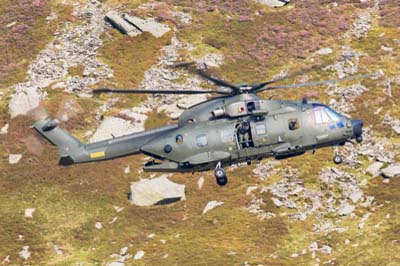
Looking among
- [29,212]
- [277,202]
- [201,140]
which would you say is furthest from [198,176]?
[201,140]

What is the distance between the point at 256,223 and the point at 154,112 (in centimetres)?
1265

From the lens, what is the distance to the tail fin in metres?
29.1

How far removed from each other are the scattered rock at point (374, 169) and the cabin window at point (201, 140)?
14198 mm

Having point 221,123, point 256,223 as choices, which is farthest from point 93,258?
point 221,123

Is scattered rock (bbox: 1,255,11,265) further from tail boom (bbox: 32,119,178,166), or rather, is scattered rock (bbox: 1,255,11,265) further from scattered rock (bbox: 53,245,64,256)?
tail boom (bbox: 32,119,178,166)

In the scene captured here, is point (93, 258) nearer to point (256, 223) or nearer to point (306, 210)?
point (256, 223)

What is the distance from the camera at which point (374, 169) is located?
3781 cm

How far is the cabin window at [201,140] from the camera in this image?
1079 inches

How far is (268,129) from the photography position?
27.1m

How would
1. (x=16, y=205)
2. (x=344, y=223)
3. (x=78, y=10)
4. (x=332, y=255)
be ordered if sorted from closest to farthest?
(x=332, y=255)
(x=344, y=223)
(x=16, y=205)
(x=78, y=10)

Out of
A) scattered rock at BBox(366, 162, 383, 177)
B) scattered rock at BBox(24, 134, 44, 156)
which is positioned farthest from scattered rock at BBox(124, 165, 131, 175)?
scattered rock at BBox(366, 162, 383, 177)

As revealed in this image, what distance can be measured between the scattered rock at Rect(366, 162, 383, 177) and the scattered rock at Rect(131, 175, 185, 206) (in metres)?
10.9

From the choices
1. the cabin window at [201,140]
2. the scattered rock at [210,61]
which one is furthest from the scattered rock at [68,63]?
the cabin window at [201,140]

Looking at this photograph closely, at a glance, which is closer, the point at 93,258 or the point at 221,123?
the point at 221,123
